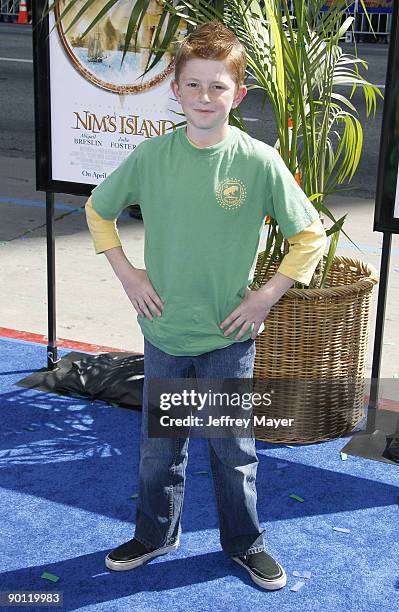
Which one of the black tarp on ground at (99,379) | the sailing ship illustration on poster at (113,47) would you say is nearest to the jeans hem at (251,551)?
the black tarp on ground at (99,379)

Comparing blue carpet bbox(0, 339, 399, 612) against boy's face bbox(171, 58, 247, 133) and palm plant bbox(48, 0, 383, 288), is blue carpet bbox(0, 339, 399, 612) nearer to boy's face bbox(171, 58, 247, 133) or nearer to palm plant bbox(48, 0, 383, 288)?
palm plant bbox(48, 0, 383, 288)

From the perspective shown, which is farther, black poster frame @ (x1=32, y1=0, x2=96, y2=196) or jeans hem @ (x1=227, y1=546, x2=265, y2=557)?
black poster frame @ (x1=32, y1=0, x2=96, y2=196)

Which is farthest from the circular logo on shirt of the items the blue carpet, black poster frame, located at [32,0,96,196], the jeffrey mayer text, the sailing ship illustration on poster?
black poster frame, located at [32,0,96,196]

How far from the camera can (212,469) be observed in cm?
375

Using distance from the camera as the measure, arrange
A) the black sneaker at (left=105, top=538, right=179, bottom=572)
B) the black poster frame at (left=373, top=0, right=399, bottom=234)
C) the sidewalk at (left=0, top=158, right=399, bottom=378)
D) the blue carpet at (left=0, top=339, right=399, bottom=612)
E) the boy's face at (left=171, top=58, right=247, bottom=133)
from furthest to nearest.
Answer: the sidewalk at (left=0, top=158, right=399, bottom=378), the black poster frame at (left=373, top=0, right=399, bottom=234), the black sneaker at (left=105, top=538, right=179, bottom=572), the blue carpet at (left=0, top=339, right=399, bottom=612), the boy's face at (left=171, top=58, right=247, bottom=133)

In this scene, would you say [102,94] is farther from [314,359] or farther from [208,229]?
[208,229]

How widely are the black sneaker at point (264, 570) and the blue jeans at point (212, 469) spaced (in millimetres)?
33

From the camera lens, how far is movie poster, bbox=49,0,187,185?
4.93 metres

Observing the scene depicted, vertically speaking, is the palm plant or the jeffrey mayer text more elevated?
the palm plant

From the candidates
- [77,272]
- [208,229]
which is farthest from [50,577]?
[77,272]

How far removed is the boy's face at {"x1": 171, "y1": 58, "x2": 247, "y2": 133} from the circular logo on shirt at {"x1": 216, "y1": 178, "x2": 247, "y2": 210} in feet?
Answer: 0.61

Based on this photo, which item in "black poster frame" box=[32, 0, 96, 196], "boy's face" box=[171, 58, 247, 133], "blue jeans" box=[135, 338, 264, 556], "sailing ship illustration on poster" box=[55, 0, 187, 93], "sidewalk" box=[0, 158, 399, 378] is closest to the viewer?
"boy's face" box=[171, 58, 247, 133]

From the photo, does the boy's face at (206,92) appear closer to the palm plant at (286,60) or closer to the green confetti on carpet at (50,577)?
the palm plant at (286,60)

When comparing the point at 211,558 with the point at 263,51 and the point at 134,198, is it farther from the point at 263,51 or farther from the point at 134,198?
the point at 263,51
